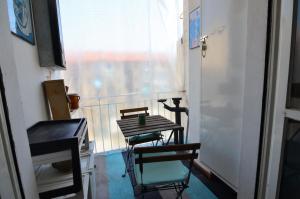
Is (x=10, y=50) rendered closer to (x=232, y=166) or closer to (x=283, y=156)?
(x=283, y=156)

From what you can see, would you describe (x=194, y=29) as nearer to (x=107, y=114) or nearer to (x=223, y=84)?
(x=223, y=84)

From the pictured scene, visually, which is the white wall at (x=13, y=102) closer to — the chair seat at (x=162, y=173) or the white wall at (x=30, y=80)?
the white wall at (x=30, y=80)

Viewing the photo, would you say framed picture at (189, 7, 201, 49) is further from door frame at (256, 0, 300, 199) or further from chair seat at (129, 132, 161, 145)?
chair seat at (129, 132, 161, 145)

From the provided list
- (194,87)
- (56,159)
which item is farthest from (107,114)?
(56,159)

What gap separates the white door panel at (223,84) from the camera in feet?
4.65

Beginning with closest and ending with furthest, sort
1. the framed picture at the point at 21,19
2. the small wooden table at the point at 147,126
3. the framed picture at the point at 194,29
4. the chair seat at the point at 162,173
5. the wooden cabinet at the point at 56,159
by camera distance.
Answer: the wooden cabinet at the point at 56,159
the framed picture at the point at 21,19
the chair seat at the point at 162,173
the small wooden table at the point at 147,126
the framed picture at the point at 194,29

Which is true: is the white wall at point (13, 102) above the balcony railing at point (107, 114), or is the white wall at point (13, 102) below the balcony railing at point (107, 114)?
above

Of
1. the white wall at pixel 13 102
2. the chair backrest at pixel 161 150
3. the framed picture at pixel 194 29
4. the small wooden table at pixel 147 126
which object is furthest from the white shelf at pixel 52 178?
the framed picture at pixel 194 29

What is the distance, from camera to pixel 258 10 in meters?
1.12

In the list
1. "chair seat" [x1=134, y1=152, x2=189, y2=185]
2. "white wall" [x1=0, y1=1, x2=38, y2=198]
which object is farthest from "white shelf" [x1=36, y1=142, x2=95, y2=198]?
"chair seat" [x1=134, y1=152, x2=189, y2=185]

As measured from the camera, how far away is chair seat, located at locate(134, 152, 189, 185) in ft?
4.45

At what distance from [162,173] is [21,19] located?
Answer: 5.16 feet

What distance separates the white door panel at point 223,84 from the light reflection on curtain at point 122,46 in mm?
1016

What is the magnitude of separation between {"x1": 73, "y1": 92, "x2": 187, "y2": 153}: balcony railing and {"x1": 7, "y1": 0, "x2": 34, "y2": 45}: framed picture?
4.65 feet
